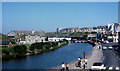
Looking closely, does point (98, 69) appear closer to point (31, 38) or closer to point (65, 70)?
point (65, 70)

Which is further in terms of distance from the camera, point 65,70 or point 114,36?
point 114,36

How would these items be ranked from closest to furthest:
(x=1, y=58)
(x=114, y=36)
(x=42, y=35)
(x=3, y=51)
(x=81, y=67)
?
(x=81, y=67), (x=1, y=58), (x=3, y=51), (x=114, y=36), (x=42, y=35)

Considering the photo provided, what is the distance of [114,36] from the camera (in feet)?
247

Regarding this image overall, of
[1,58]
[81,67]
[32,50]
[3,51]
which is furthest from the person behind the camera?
[32,50]

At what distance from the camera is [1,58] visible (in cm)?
3478

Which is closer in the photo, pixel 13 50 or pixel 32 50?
pixel 13 50

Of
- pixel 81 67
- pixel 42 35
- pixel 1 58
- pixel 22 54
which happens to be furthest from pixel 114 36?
pixel 81 67

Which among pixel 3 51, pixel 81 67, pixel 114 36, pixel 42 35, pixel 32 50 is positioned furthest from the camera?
pixel 42 35

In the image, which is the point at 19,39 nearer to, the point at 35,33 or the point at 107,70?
the point at 35,33

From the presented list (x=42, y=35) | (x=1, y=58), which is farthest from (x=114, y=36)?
(x=1, y=58)

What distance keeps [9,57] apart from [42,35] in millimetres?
46202

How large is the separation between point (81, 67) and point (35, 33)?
6342 centimetres

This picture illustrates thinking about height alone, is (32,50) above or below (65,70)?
below

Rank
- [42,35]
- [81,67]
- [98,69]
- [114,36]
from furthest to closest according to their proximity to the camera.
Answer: [42,35], [114,36], [81,67], [98,69]
